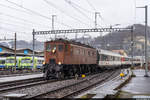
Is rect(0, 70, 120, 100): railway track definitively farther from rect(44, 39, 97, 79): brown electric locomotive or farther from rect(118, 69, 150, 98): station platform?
rect(44, 39, 97, 79): brown electric locomotive

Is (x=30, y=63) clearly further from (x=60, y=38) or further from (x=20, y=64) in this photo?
(x=60, y=38)

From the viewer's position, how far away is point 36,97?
1213cm

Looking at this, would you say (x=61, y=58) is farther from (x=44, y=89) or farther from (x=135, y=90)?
(x=135, y=90)

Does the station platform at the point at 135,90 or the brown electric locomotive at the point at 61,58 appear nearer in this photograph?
the station platform at the point at 135,90

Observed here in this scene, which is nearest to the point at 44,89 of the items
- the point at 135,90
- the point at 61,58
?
the point at 135,90

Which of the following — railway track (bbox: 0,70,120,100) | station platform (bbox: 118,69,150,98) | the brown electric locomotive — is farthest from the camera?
the brown electric locomotive

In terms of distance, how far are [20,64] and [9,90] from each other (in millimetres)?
34744

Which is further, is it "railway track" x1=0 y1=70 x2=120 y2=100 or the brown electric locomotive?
the brown electric locomotive

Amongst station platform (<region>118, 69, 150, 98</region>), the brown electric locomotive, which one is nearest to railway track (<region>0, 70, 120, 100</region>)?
station platform (<region>118, 69, 150, 98</region>)

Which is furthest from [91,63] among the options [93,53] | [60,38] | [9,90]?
[9,90]

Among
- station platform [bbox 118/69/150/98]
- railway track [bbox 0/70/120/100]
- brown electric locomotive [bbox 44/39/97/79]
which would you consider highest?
brown electric locomotive [bbox 44/39/97/79]

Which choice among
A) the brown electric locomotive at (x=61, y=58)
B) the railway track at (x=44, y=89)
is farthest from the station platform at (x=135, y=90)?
the brown electric locomotive at (x=61, y=58)

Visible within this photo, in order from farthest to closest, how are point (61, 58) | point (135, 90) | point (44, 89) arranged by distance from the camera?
point (61, 58)
point (44, 89)
point (135, 90)

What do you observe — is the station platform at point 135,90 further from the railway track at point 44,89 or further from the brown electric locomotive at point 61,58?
the brown electric locomotive at point 61,58
